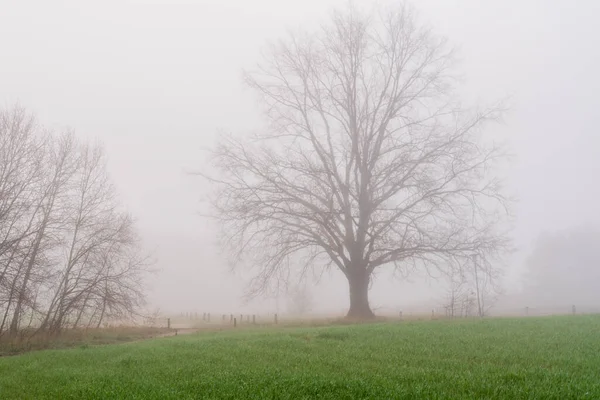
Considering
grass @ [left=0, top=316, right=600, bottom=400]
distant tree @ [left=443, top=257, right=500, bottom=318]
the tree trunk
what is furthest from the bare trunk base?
grass @ [left=0, top=316, right=600, bottom=400]

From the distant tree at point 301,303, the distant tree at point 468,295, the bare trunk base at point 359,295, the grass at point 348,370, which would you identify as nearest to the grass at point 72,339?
the grass at point 348,370

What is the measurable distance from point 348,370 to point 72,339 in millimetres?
24409

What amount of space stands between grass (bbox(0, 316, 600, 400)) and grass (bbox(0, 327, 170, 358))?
9.03m

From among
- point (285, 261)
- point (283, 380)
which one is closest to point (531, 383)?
point (283, 380)

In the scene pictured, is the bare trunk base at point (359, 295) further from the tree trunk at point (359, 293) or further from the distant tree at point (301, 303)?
the distant tree at point (301, 303)

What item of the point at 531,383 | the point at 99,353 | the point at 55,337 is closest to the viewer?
the point at 531,383

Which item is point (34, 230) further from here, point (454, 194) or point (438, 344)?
point (454, 194)

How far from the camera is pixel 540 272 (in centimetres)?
10006

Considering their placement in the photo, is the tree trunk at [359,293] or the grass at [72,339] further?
the tree trunk at [359,293]

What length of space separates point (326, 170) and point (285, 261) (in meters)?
6.61

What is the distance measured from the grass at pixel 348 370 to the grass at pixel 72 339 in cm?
903

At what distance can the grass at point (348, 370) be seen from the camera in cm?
753

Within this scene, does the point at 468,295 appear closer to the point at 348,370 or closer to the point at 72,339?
the point at 72,339

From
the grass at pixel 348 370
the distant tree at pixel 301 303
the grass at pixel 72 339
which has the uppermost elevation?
the grass at pixel 348 370
